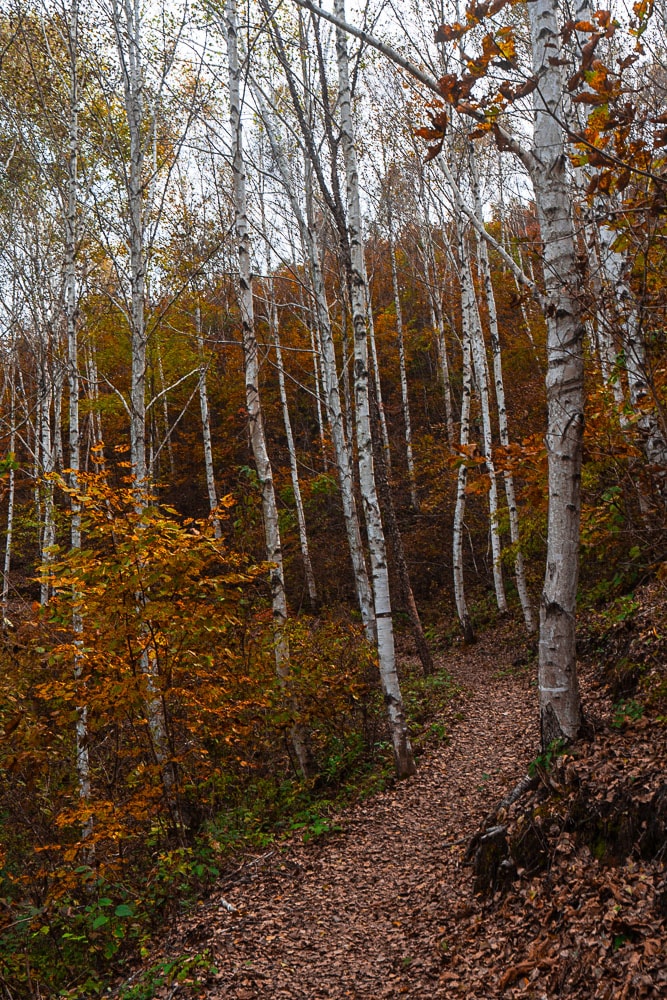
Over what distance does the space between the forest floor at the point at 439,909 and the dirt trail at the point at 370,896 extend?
1cm

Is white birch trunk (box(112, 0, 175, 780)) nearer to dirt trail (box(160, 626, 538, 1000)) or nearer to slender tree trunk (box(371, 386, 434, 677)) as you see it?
slender tree trunk (box(371, 386, 434, 677))

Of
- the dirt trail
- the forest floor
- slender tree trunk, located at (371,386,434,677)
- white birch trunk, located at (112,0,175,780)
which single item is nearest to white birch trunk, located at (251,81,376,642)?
slender tree trunk, located at (371,386,434,677)

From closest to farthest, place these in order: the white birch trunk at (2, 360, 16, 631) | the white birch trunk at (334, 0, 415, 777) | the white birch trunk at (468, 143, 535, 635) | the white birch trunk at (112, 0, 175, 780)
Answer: the white birch trunk at (2, 360, 16, 631) < the white birch trunk at (334, 0, 415, 777) < the white birch trunk at (112, 0, 175, 780) < the white birch trunk at (468, 143, 535, 635)

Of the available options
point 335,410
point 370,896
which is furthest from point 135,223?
point 370,896

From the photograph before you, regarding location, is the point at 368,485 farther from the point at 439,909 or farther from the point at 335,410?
the point at 439,909

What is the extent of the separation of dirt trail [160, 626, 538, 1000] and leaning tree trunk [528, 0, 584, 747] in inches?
60.0

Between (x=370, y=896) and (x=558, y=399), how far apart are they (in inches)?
152

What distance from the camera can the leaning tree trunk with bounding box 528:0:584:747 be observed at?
3.67m

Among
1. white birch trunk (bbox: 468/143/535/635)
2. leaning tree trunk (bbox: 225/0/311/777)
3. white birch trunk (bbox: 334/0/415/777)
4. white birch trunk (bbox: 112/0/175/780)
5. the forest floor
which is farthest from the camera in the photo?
white birch trunk (bbox: 468/143/535/635)

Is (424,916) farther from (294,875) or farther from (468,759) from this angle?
(468,759)

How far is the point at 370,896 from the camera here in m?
4.70

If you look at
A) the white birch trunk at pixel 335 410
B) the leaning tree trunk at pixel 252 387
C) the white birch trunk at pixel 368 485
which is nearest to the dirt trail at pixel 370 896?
the white birch trunk at pixel 368 485

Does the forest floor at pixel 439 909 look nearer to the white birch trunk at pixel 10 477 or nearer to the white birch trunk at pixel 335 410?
the white birch trunk at pixel 10 477

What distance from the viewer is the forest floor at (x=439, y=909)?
9.57 ft
